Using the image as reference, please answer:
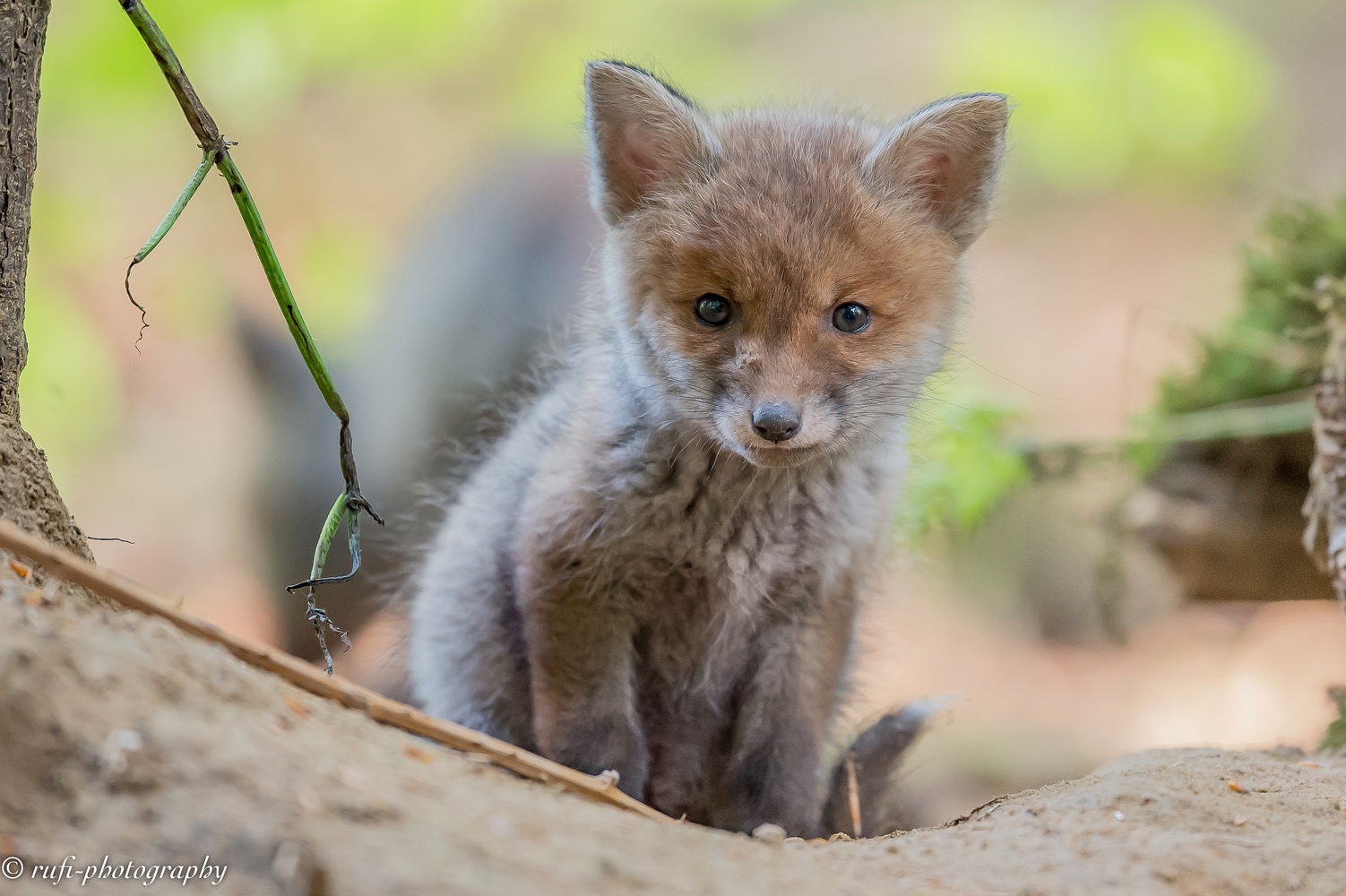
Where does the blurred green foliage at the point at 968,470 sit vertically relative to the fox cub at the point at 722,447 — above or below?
below

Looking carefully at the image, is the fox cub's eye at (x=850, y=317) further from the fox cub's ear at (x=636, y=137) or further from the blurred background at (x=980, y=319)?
the blurred background at (x=980, y=319)

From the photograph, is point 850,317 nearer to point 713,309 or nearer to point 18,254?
point 713,309

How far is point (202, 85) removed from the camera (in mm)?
5305

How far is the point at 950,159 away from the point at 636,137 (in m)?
0.70

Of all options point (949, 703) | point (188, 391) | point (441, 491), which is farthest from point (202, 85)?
point (949, 703)

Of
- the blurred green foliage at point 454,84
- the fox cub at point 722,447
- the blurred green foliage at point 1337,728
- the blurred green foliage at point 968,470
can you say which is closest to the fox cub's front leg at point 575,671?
the fox cub at point 722,447

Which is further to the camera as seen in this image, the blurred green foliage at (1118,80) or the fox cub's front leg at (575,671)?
the blurred green foliage at (1118,80)

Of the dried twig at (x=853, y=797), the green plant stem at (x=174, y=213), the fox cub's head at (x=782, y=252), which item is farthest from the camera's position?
the dried twig at (x=853, y=797)

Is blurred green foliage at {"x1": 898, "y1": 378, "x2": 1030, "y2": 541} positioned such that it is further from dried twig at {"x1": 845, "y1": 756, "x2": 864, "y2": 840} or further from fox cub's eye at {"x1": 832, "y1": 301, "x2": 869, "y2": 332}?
fox cub's eye at {"x1": 832, "y1": 301, "x2": 869, "y2": 332}

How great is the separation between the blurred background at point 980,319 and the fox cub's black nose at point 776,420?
65.0 inches

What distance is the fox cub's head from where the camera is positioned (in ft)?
7.15

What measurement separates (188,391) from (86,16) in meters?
1.88

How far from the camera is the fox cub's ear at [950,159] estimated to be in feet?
7.83

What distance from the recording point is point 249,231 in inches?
68.7
